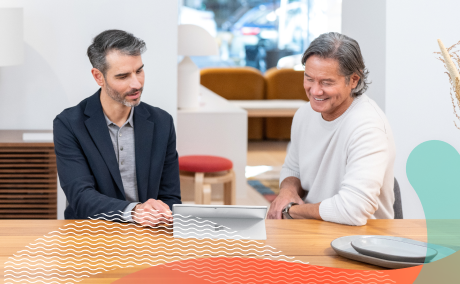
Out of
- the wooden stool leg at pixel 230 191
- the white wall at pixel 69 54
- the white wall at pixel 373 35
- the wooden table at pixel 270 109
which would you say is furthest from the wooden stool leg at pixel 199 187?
the wooden table at pixel 270 109

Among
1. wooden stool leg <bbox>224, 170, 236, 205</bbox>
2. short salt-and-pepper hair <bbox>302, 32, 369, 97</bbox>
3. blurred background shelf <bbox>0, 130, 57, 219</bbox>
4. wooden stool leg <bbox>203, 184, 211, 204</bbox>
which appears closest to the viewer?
short salt-and-pepper hair <bbox>302, 32, 369, 97</bbox>

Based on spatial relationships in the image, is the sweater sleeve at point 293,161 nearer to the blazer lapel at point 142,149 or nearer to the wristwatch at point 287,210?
the wristwatch at point 287,210

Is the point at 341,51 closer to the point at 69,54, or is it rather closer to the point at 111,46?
the point at 111,46

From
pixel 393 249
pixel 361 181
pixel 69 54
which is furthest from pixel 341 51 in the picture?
pixel 69 54

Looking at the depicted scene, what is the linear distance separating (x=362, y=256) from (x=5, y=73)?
7.79 ft

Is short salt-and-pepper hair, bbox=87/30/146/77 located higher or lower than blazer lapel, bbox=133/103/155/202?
higher

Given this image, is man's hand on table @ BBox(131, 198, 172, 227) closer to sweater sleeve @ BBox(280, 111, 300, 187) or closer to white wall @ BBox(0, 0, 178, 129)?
sweater sleeve @ BBox(280, 111, 300, 187)

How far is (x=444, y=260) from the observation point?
125 cm

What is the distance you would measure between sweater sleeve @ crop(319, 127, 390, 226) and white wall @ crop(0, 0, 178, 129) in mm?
1435

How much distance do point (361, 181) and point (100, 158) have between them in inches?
38.0

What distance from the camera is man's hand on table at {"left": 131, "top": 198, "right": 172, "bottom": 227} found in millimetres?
1710

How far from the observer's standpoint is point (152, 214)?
1.74 metres

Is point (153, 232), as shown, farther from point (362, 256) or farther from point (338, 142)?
point (338, 142)

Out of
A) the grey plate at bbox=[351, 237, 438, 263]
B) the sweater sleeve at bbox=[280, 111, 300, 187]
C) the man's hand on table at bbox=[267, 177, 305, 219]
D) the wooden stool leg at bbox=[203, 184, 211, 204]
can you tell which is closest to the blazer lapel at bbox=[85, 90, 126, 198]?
the man's hand on table at bbox=[267, 177, 305, 219]
